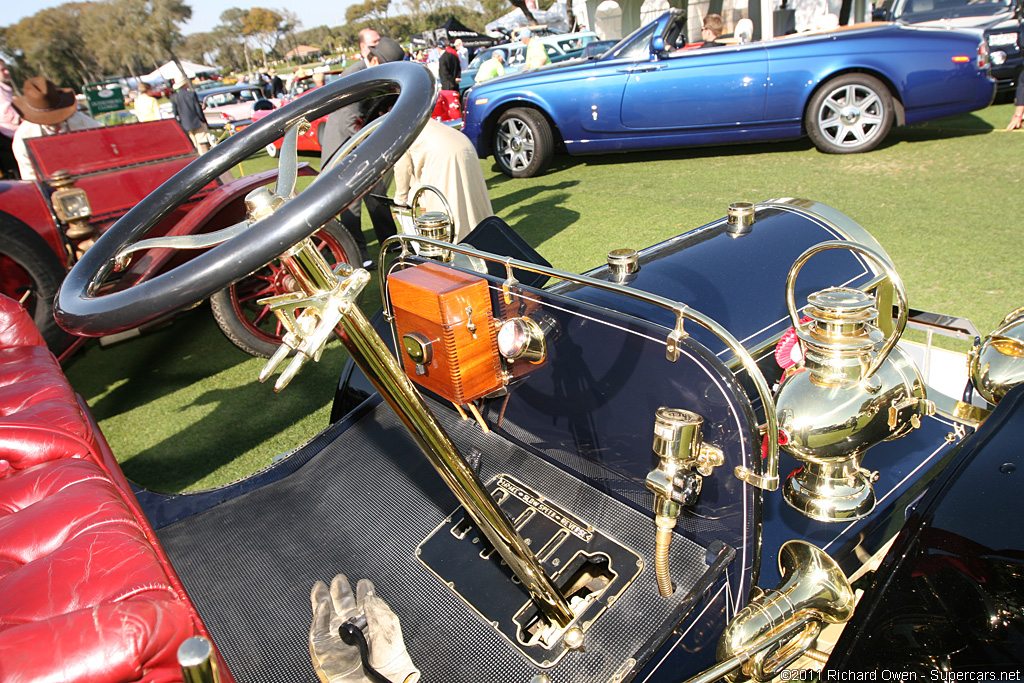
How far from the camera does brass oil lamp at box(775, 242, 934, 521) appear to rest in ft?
3.71

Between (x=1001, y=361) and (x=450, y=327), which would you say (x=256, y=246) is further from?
(x=1001, y=361)

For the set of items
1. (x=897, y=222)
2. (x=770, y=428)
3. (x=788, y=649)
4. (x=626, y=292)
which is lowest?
(x=897, y=222)

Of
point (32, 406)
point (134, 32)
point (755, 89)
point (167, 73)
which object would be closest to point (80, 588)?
point (32, 406)

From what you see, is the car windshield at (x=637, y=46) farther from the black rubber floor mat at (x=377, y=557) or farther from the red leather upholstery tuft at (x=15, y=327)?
the red leather upholstery tuft at (x=15, y=327)

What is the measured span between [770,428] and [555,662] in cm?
61

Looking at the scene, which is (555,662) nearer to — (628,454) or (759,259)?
(628,454)

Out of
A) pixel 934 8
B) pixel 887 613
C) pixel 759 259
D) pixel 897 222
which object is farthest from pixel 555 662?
pixel 934 8

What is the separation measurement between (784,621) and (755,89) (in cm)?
616

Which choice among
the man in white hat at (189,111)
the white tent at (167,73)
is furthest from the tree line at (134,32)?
the man in white hat at (189,111)

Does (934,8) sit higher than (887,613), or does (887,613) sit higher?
(934,8)

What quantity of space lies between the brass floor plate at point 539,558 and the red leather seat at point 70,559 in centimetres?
57

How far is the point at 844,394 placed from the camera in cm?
119

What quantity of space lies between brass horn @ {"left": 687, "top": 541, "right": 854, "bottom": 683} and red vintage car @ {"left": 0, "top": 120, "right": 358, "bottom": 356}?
2451 mm

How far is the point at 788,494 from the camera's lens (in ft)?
4.60
